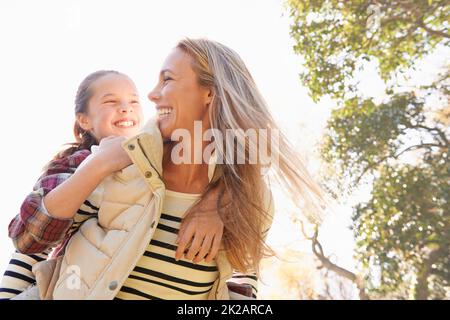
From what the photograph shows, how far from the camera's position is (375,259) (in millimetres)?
6426

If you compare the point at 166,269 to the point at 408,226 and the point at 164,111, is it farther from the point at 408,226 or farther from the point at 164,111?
the point at 408,226

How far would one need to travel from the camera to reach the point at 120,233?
183 centimetres

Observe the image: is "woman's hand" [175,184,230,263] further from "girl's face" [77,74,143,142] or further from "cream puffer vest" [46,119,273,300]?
"girl's face" [77,74,143,142]

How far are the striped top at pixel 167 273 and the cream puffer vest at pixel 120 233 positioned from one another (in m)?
0.06

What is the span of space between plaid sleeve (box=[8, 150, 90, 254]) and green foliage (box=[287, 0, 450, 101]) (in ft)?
16.6

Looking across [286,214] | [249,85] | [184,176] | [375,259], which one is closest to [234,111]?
[249,85]

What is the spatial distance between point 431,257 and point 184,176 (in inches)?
193

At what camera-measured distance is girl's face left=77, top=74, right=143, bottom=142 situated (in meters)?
2.50

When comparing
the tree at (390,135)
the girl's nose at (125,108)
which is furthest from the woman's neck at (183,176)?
the tree at (390,135)

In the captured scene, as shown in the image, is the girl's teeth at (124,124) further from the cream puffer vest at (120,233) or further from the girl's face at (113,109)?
the cream puffer vest at (120,233)

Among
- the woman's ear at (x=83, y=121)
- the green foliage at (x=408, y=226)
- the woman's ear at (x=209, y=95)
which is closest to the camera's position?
the woman's ear at (x=209, y=95)

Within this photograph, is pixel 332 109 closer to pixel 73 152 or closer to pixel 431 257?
pixel 431 257

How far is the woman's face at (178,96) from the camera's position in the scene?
2.06 m

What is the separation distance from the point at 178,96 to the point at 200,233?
0.51 metres
